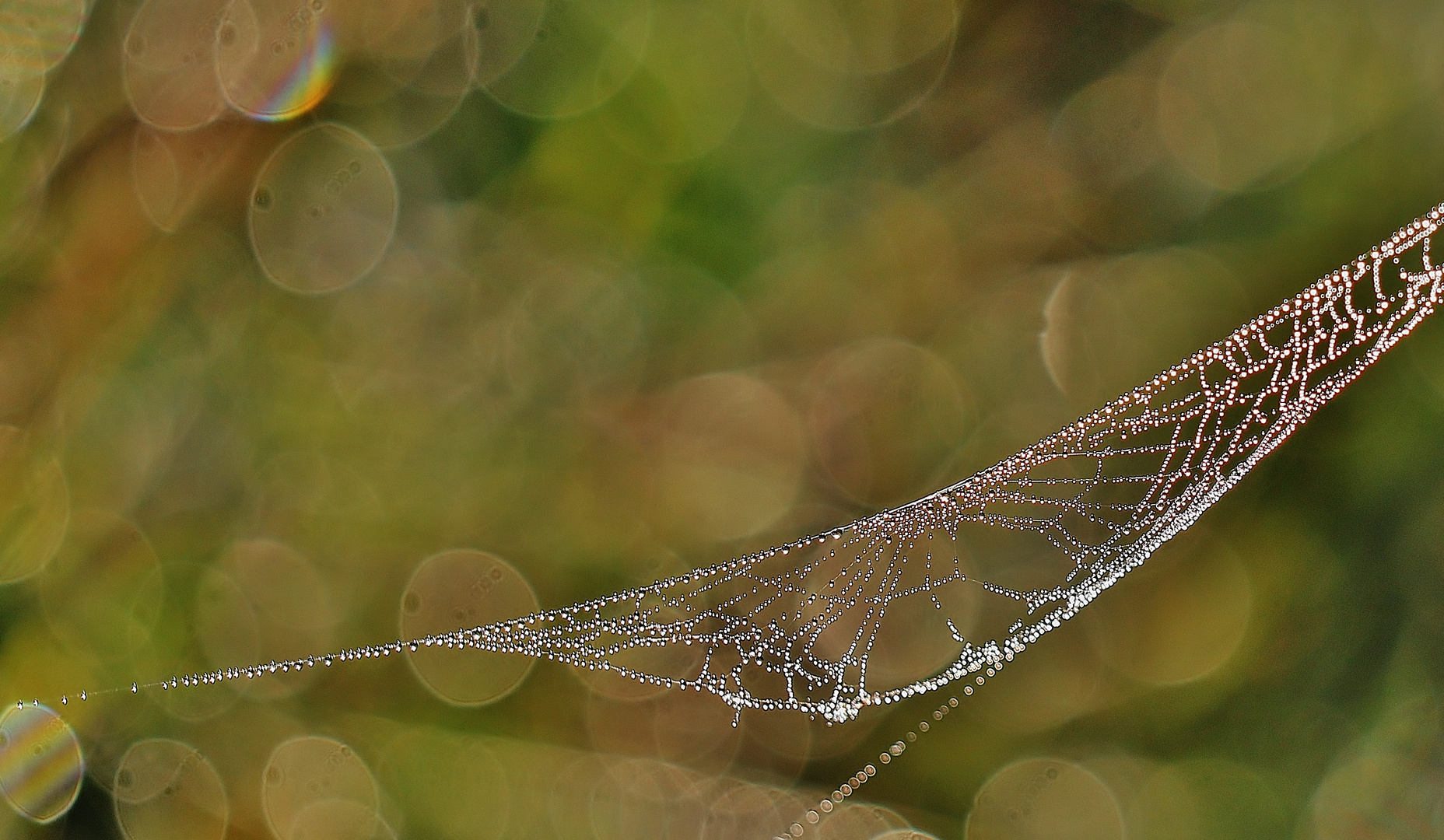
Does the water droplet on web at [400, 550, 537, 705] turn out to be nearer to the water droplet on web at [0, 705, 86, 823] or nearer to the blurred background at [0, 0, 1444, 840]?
the blurred background at [0, 0, 1444, 840]

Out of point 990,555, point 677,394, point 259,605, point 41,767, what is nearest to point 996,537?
point 990,555

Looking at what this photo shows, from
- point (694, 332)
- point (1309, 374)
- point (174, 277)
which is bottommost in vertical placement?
point (174, 277)

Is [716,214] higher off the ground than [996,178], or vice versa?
[996,178]

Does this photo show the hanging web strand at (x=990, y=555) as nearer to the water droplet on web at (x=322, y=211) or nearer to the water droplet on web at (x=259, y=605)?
the water droplet on web at (x=259, y=605)

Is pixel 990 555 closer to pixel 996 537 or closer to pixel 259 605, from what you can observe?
pixel 996 537

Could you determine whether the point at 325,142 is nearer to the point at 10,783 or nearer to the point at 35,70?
the point at 35,70

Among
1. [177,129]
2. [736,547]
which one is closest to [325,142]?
[177,129]
